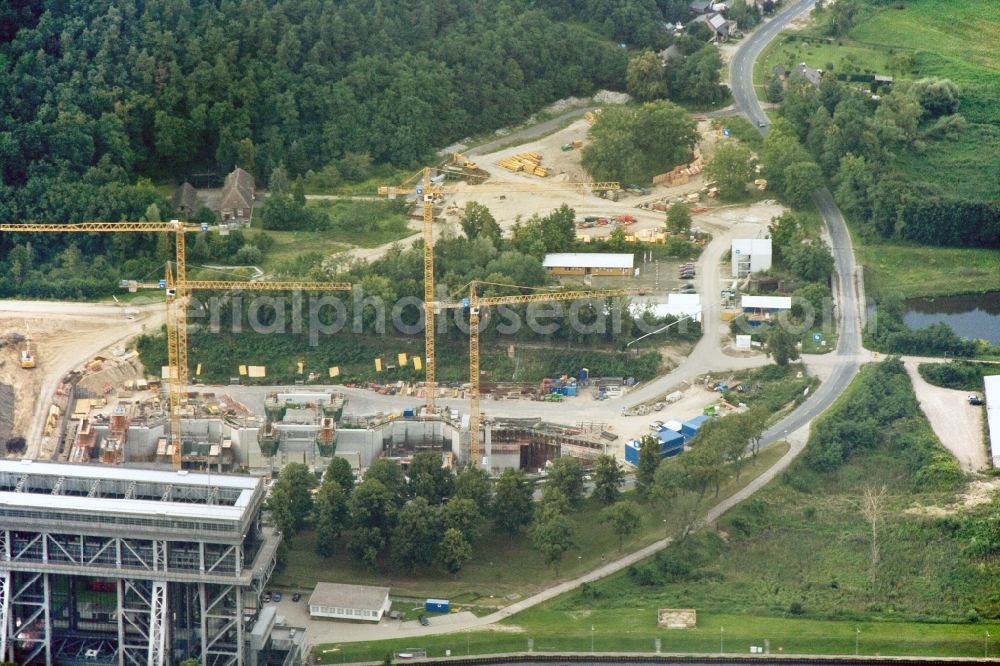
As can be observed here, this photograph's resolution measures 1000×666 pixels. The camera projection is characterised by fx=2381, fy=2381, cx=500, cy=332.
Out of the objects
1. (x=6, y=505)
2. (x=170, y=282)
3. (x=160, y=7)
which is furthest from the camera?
(x=160, y=7)

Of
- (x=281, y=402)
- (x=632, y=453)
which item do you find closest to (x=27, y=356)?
(x=281, y=402)

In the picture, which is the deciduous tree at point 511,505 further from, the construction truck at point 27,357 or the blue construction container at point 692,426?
the construction truck at point 27,357

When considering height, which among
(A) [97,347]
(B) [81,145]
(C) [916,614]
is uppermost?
(B) [81,145]

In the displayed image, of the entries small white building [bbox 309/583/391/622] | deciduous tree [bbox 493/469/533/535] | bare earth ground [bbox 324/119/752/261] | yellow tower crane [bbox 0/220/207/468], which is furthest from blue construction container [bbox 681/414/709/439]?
yellow tower crane [bbox 0/220/207/468]

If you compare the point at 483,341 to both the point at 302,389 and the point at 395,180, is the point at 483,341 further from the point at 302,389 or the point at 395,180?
the point at 395,180

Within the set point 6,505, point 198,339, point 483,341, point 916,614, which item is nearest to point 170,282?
point 198,339

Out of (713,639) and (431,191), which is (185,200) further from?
(713,639)

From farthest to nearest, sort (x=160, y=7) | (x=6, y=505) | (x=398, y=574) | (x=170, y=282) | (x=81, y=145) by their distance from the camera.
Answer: (x=160, y=7) < (x=81, y=145) < (x=170, y=282) < (x=398, y=574) < (x=6, y=505)
